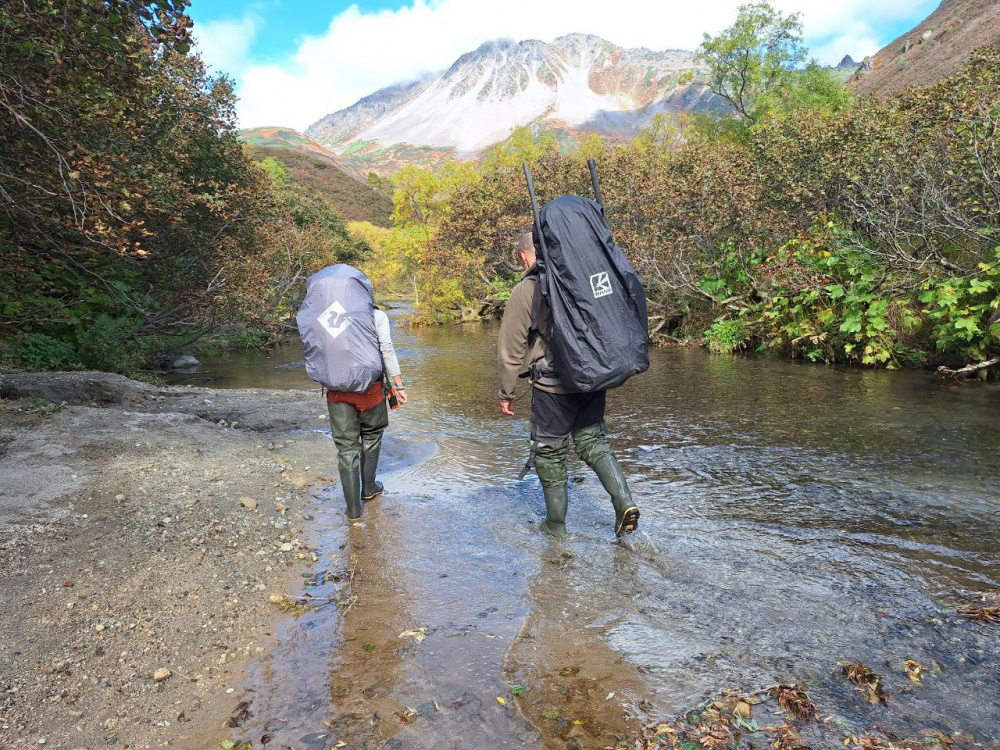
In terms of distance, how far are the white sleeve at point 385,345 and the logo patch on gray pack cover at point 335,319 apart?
294 mm

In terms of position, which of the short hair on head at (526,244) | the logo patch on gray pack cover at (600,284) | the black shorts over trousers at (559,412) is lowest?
the black shorts over trousers at (559,412)

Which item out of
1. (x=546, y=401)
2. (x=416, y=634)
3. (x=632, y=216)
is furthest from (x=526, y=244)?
(x=632, y=216)

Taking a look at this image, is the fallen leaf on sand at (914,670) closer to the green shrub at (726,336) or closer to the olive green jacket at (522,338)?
the olive green jacket at (522,338)

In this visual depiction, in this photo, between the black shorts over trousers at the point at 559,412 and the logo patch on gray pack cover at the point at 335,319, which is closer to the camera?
the black shorts over trousers at the point at 559,412

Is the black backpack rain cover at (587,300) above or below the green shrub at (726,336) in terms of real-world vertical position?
above

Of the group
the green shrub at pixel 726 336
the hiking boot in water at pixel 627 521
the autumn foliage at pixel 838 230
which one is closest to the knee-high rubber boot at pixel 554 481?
the hiking boot in water at pixel 627 521

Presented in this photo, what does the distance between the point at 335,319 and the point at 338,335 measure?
0.13 m

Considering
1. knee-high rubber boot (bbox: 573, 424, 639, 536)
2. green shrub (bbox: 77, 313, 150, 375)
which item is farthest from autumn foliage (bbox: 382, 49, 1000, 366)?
green shrub (bbox: 77, 313, 150, 375)

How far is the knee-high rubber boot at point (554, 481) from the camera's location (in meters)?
4.45

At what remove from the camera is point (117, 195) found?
6.39 m

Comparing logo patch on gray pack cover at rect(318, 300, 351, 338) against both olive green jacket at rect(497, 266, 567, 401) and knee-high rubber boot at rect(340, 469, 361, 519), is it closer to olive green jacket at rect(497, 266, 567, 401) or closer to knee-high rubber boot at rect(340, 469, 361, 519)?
knee-high rubber boot at rect(340, 469, 361, 519)

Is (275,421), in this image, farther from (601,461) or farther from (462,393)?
(601,461)

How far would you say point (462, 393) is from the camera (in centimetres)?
1183

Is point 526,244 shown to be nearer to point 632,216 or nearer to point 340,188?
point 632,216
